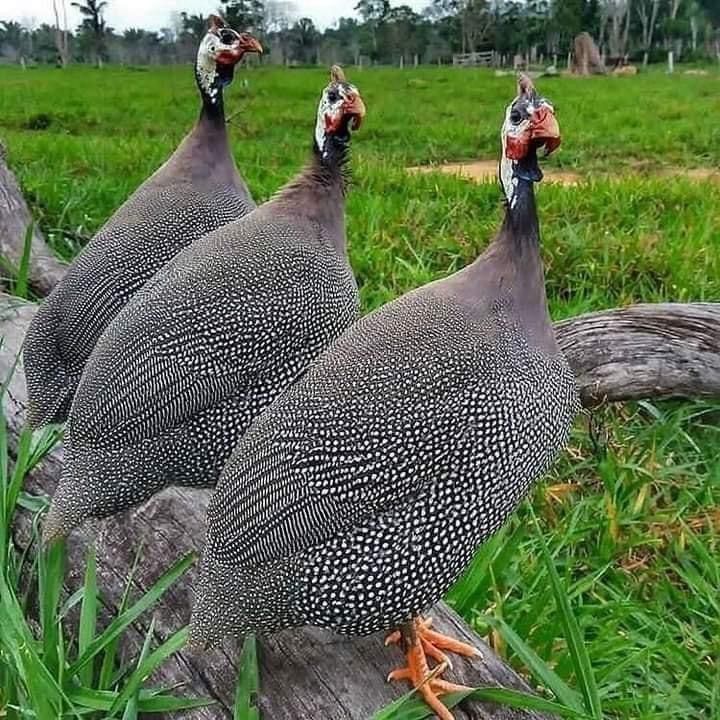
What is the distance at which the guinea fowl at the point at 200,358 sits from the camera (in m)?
1.87

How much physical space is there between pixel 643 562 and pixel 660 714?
0.63 m

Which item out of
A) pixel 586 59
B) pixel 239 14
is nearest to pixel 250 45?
pixel 239 14

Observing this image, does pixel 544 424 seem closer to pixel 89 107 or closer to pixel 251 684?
pixel 251 684

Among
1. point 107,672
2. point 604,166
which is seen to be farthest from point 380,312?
point 604,166

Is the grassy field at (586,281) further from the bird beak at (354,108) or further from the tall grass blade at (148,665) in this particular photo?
the bird beak at (354,108)

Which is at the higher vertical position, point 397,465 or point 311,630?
point 397,465

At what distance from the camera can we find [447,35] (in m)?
29.8

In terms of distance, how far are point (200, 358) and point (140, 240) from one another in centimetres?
51

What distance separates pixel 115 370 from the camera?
74.8 inches

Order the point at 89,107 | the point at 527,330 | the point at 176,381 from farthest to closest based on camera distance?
the point at 89,107 < the point at 176,381 < the point at 527,330

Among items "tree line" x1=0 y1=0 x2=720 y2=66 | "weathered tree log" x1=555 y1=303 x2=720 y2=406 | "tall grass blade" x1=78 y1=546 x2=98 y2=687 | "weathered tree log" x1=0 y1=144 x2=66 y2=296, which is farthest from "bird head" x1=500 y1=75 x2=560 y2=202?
"tree line" x1=0 y1=0 x2=720 y2=66

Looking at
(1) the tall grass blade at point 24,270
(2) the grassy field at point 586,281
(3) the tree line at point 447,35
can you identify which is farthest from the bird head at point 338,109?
(3) the tree line at point 447,35

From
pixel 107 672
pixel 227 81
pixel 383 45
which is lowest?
pixel 383 45

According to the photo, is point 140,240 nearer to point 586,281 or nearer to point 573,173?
point 586,281
